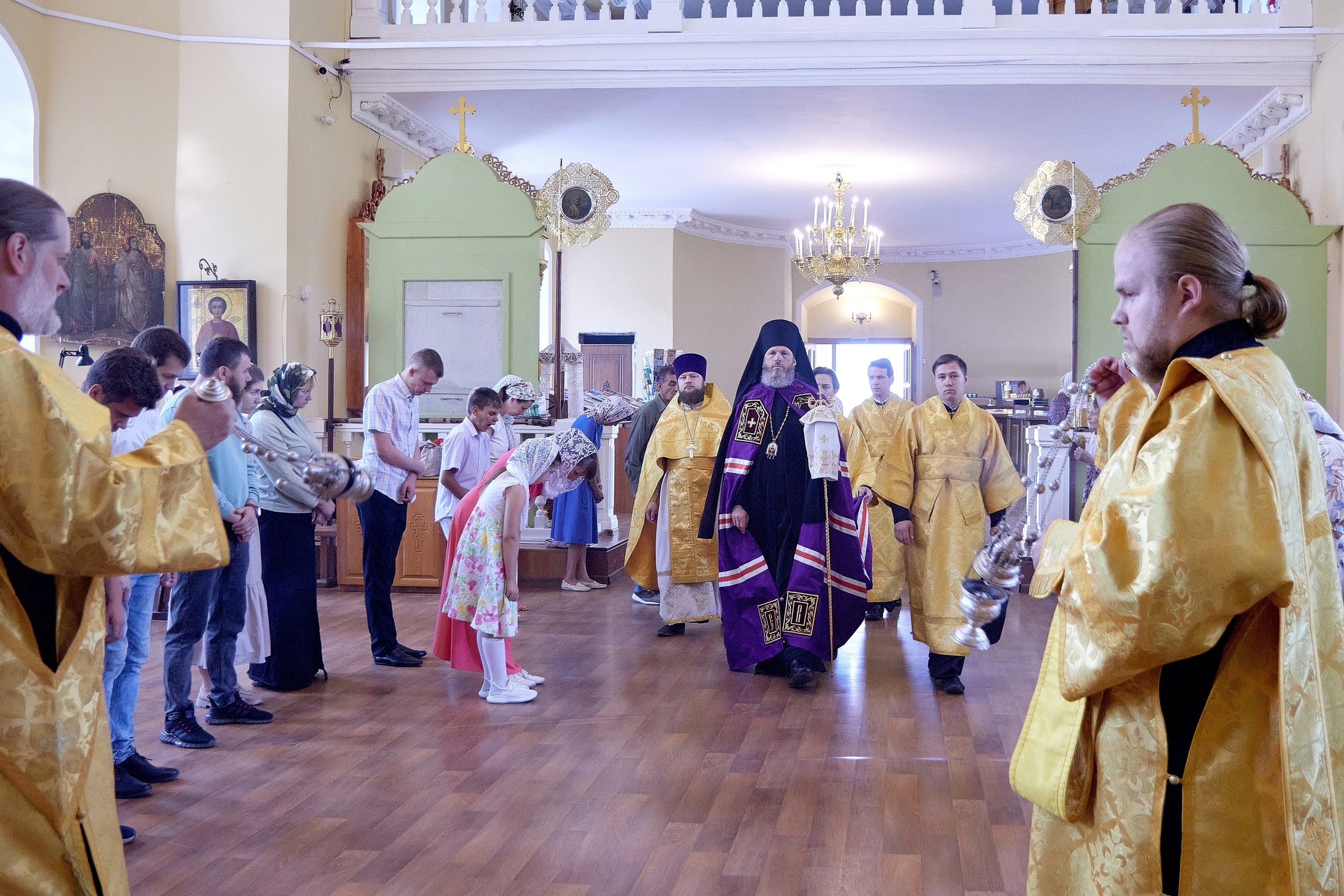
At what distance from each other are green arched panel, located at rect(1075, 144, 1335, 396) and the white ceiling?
3.39 feet

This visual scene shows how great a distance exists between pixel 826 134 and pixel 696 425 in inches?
218

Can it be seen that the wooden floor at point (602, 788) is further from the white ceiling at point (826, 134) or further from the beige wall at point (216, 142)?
the white ceiling at point (826, 134)

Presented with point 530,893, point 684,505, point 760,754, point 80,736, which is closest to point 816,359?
point 684,505

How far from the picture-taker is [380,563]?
6023mm

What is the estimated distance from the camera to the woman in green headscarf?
5020mm

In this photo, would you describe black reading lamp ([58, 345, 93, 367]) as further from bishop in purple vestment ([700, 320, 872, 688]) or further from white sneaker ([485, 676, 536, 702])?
bishop in purple vestment ([700, 320, 872, 688])

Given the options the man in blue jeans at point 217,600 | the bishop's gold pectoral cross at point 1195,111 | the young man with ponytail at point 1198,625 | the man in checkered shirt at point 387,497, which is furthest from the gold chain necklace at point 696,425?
the young man with ponytail at point 1198,625

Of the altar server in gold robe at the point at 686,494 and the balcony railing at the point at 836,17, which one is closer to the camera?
the altar server in gold robe at the point at 686,494

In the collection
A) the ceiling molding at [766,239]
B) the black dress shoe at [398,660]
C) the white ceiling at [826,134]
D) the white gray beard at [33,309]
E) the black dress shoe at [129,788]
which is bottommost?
the black dress shoe at [398,660]

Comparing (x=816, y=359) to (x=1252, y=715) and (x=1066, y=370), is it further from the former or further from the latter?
(x=1252, y=715)

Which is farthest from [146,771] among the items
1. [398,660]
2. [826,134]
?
[826,134]

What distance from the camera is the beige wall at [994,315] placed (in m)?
18.4

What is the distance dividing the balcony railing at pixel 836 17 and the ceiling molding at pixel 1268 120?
0.52 meters

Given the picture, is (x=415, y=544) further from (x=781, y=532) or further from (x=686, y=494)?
(x=781, y=532)
